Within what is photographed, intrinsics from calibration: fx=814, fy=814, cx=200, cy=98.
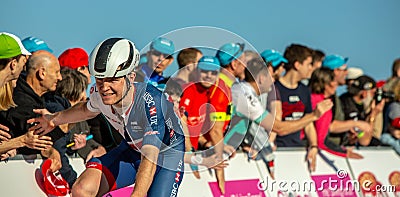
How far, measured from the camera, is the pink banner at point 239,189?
9548mm

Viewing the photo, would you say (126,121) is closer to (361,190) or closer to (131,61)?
(131,61)

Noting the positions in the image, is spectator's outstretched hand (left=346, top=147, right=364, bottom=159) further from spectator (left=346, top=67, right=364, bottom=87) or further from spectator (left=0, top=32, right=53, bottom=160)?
spectator (left=0, top=32, right=53, bottom=160)

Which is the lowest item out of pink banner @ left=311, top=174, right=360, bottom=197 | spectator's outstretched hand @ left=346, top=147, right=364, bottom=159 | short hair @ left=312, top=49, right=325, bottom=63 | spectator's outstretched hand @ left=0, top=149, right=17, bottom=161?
pink banner @ left=311, top=174, right=360, bottom=197

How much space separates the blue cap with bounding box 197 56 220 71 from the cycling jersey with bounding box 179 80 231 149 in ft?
0.65

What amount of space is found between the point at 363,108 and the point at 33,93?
17.8 ft

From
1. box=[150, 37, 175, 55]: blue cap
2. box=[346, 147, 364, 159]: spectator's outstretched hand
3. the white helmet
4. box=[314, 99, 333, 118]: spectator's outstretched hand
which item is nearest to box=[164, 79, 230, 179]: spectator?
box=[150, 37, 175, 55]: blue cap

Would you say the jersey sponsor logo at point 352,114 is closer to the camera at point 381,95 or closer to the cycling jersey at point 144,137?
the camera at point 381,95

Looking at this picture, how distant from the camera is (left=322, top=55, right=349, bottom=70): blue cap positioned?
11109 millimetres

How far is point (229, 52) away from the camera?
29.4 ft

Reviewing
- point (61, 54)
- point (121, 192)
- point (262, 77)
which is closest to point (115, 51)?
point (121, 192)

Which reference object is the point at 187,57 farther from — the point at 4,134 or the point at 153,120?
the point at 153,120

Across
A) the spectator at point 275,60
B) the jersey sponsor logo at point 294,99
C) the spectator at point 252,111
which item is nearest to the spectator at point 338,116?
the jersey sponsor logo at point 294,99

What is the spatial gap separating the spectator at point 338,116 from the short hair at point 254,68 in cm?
183
